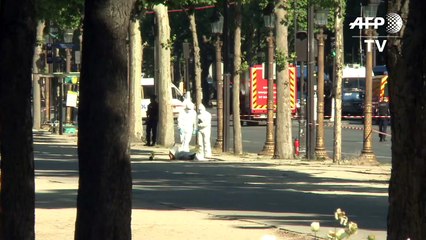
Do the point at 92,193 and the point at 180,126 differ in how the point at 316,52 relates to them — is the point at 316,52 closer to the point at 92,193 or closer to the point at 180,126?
the point at 180,126

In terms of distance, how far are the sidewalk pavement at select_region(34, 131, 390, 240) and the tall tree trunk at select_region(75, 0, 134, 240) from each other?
579cm

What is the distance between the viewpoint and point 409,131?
8828 millimetres

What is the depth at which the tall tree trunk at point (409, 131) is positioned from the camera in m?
8.70

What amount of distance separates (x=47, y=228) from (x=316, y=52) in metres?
24.6

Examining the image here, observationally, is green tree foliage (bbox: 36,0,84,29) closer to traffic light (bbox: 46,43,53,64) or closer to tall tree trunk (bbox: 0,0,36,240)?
tall tree trunk (bbox: 0,0,36,240)

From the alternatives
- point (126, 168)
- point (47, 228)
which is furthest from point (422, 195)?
point (47, 228)

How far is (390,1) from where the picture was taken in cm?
976

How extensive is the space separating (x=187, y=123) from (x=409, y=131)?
30893 mm

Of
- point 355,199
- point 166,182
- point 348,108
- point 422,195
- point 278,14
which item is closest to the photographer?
point 422,195

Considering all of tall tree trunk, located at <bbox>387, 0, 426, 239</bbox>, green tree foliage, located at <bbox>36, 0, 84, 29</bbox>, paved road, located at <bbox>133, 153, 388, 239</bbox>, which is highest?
green tree foliage, located at <bbox>36, 0, 84, 29</bbox>

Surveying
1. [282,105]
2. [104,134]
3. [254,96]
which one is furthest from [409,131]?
Answer: [254,96]

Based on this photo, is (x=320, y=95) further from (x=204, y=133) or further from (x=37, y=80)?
(x=37, y=80)

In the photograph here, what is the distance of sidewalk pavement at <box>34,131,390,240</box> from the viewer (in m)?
17.5

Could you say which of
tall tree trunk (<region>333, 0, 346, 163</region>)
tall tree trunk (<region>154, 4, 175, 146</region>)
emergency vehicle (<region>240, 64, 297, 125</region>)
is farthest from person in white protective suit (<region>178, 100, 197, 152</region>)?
emergency vehicle (<region>240, 64, 297, 125</region>)
